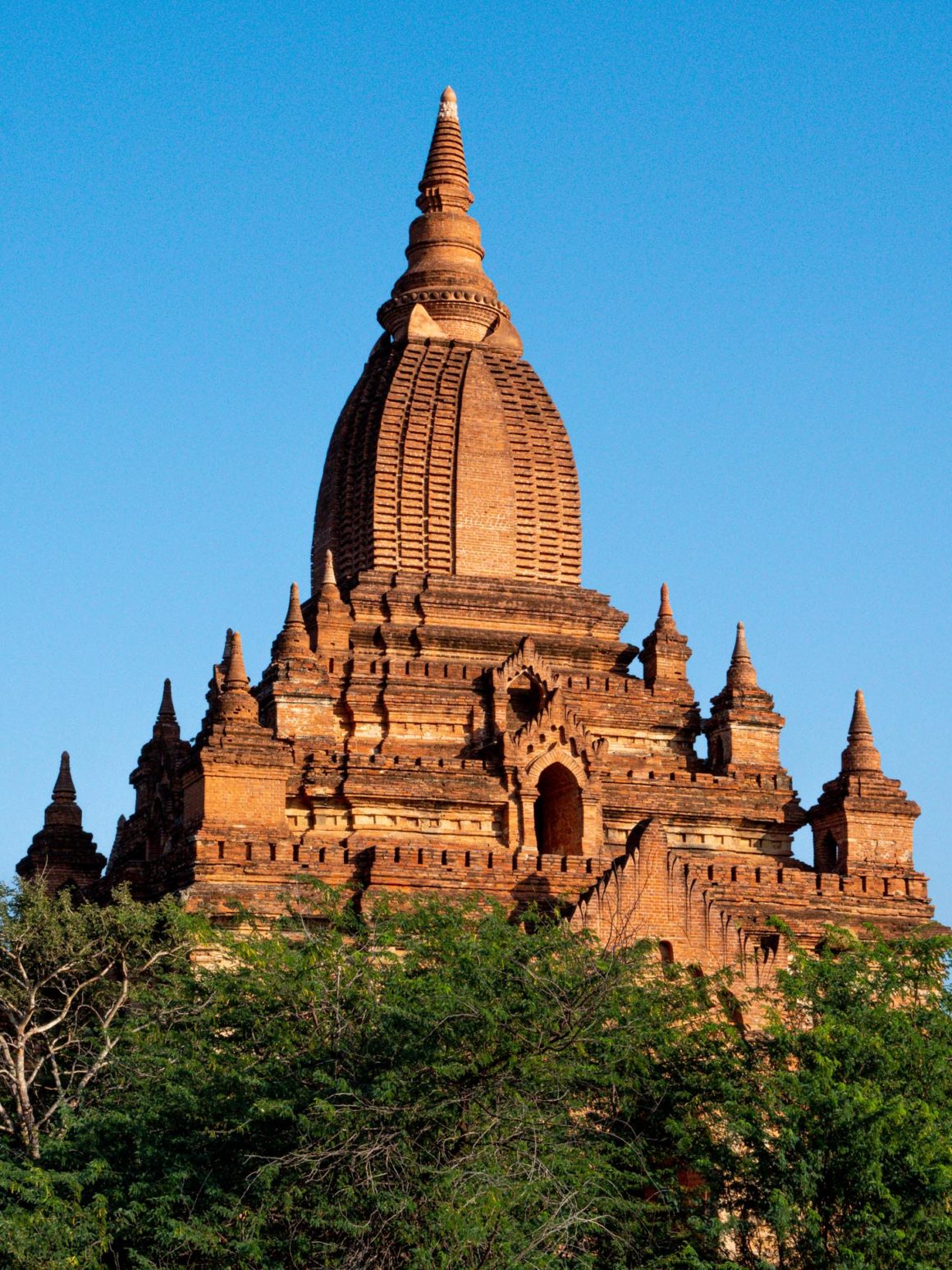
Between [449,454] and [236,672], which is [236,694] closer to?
[236,672]

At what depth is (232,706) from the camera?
41.5 m

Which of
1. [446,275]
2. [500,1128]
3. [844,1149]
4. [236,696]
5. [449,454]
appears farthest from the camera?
[446,275]

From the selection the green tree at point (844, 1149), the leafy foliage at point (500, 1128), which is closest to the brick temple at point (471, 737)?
the leafy foliage at point (500, 1128)

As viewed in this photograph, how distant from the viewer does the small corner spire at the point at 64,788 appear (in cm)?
4841

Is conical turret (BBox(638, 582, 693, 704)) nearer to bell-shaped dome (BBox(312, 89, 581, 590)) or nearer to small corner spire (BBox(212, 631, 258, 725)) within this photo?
bell-shaped dome (BBox(312, 89, 581, 590))

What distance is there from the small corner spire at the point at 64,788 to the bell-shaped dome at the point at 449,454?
6.36m

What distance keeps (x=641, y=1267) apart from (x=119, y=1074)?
8.60 metres

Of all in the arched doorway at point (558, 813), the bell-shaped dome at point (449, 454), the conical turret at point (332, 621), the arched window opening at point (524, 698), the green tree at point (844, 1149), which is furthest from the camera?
the bell-shaped dome at point (449, 454)

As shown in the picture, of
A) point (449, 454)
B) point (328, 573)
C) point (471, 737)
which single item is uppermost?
point (449, 454)

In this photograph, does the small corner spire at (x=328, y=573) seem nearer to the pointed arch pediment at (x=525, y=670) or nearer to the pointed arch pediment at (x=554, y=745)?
the pointed arch pediment at (x=525, y=670)

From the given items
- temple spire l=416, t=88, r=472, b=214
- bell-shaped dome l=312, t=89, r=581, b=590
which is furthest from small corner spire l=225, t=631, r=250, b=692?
temple spire l=416, t=88, r=472, b=214

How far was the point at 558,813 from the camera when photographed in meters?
44.5

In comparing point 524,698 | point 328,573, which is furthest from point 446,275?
point 524,698

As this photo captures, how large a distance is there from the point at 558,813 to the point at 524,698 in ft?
9.18
